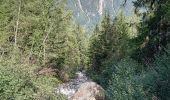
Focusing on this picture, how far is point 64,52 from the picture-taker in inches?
2040

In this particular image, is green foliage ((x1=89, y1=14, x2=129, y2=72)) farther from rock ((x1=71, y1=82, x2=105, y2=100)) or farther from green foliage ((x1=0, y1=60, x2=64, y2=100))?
green foliage ((x1=0, y1=60, x2=64, y2=100))

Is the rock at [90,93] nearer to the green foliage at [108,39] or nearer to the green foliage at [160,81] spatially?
the green foliage at [160,81]

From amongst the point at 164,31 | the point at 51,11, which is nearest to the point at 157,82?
the point at 164,31

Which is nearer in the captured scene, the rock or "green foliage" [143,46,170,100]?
"green foliage" [143,46,170,100]

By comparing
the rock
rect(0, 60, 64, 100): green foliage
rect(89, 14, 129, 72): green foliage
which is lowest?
rect(89, 14, 129, 72): green foliage

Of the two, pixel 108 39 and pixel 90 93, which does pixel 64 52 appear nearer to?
pixel 108 39

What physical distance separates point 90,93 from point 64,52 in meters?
26.8

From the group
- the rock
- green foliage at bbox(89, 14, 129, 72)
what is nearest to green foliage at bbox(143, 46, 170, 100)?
the rock

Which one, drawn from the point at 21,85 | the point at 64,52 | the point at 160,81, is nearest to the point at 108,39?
the point at 64,52

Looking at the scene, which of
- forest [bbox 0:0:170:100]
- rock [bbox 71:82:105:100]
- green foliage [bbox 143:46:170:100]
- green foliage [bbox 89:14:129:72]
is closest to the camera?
green foliage [bbox 143:46:170:100]

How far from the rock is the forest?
51 cm

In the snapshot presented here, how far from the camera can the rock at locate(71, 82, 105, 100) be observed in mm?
24562

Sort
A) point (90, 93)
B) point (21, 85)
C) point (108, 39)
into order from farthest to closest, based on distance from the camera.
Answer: point (108, 39), point (90, 93), point (21, 85)

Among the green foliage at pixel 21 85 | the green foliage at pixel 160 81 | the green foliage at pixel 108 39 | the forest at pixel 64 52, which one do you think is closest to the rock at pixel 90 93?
the forest at pixel 64 52
